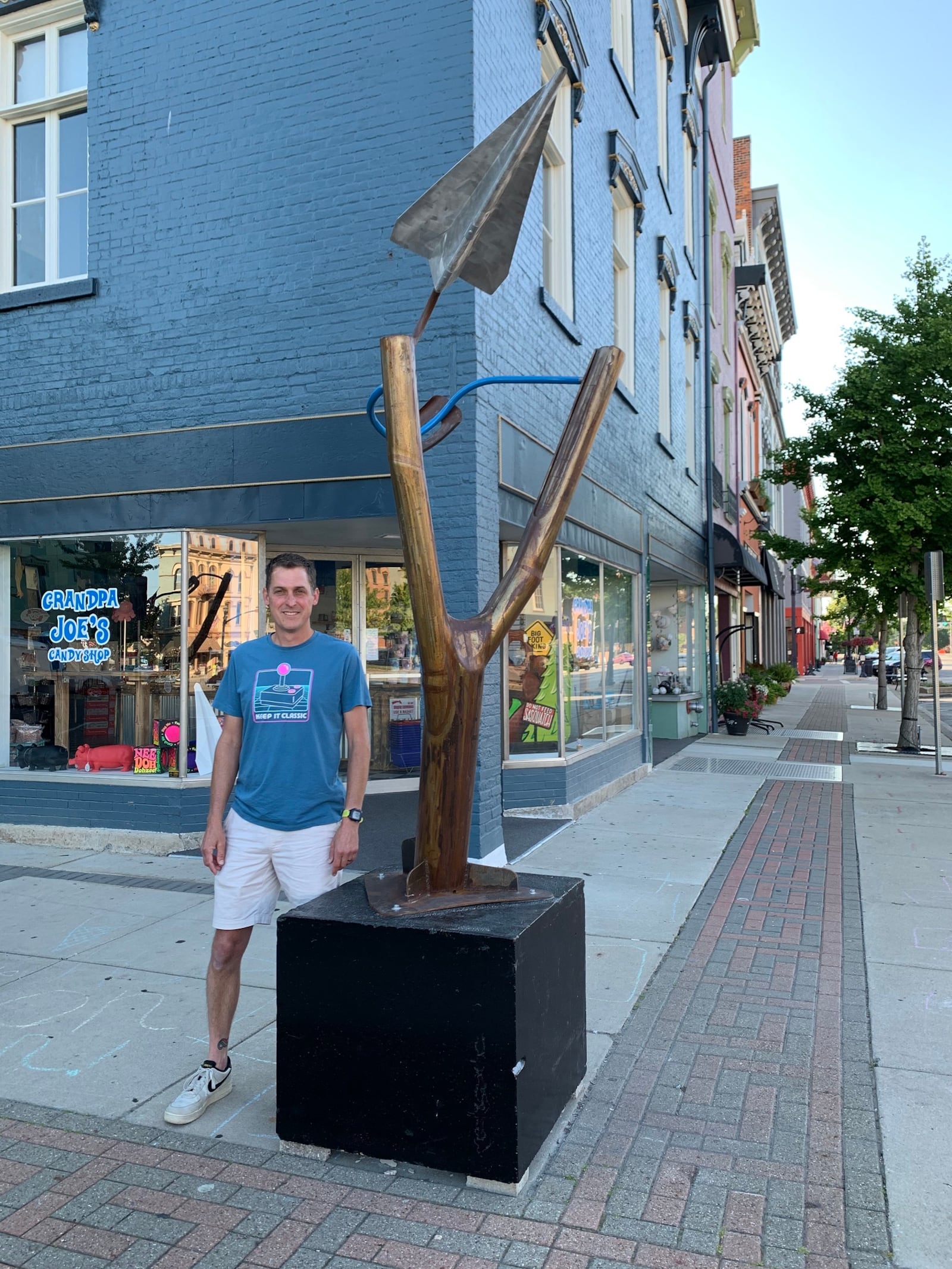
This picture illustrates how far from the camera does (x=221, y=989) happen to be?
12.0 feet

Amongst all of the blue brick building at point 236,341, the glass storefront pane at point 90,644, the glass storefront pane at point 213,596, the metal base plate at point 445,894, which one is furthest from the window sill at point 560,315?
the metal base plate at point 445,894

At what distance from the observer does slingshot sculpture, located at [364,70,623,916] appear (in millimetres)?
3441

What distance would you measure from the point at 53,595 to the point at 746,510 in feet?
69.9

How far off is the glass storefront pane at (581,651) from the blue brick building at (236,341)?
0.10 metres

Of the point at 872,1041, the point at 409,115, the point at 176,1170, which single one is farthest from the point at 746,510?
the point at 176,1170

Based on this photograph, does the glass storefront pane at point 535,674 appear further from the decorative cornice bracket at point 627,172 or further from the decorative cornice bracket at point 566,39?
the decorative cornice bracket at point 627,172

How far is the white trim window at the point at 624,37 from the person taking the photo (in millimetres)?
11797

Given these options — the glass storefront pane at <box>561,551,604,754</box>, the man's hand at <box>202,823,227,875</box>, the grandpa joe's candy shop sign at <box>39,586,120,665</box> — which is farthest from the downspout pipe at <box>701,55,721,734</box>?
the man's hand at <box>202,823,227,875</box>

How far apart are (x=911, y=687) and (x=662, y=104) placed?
9.22 metres

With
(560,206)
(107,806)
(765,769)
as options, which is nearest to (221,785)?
(107,806)

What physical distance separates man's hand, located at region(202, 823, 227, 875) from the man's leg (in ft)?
0.78

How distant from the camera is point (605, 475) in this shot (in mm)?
10758

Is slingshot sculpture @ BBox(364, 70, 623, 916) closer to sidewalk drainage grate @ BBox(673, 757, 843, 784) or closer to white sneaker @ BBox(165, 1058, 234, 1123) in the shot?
white sneaker @ BBox(165, 1058, 234, 1123)

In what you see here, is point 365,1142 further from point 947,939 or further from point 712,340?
point 712,340
